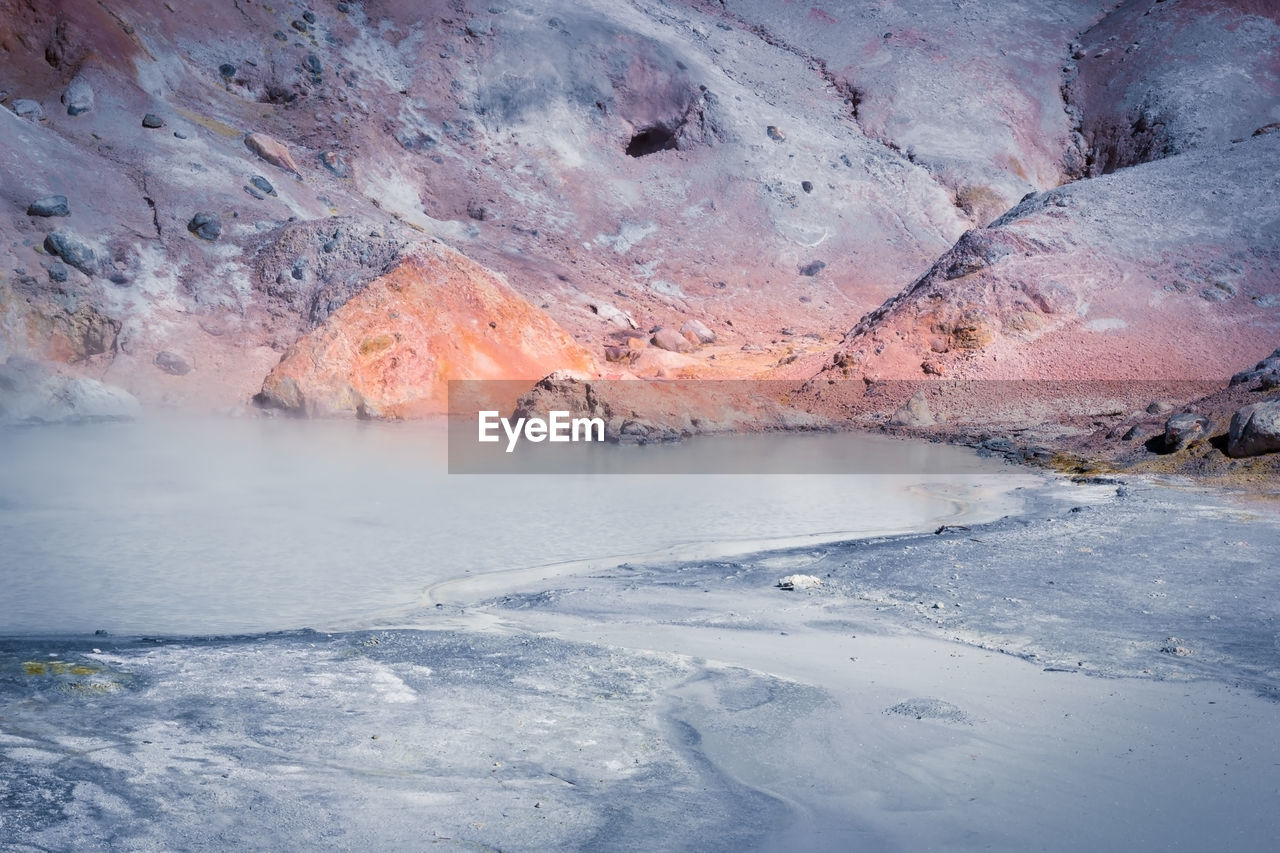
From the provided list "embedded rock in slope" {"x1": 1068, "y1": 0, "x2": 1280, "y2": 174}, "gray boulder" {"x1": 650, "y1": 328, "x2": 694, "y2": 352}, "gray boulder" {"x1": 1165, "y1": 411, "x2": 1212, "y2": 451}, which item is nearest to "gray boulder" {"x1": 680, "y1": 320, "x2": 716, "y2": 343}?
"gray boulder" {"x1": 650, "y1": 328, "x2": 694, "y2": 352}

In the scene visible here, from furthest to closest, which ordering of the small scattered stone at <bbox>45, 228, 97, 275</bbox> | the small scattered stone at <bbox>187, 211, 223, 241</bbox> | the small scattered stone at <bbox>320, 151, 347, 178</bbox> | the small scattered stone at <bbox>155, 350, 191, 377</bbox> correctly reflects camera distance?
the small scattered stone at <bbox>320, 151, 347, 178</bbox>
the small scattered stone at <bbox>187, 211, 223, 241</bbox>
the small scattered stone at <bbox>45, 228, 97, 275</bbox>
the small scattered stone at <bbox>155, 350, 191, 377</bbox>

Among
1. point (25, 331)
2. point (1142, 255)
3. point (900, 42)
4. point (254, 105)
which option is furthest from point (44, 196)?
point (900, 42)

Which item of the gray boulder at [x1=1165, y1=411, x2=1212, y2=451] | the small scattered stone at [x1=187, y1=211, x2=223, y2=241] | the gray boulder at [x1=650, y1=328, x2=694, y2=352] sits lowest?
the gray boulder at [x1=1165, y1=411, x2=1212, y2=451]

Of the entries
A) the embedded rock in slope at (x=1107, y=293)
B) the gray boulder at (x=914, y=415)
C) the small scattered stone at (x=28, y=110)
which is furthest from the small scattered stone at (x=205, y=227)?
the gray boulder at (x=914, y=415)

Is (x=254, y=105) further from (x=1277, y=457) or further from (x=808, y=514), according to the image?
(x=1277, y=457)

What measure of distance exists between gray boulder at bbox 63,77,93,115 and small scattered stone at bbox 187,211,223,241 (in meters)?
3.76

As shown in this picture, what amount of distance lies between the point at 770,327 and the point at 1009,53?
20.2 metres

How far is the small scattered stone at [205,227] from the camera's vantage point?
2092 centimetres

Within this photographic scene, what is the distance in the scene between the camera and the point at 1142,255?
20.9m

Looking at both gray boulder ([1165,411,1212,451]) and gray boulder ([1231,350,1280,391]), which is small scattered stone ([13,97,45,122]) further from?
gray boulder ([1231,350,1280,391])

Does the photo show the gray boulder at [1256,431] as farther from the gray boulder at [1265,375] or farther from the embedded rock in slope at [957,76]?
the embedded rock in slope at [957,76]

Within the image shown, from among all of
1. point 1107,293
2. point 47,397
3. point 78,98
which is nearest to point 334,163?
point 78,98

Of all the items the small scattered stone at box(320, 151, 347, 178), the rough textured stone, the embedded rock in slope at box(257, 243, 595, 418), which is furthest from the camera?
the small scattered stone at box(320, 151, 347, 178)

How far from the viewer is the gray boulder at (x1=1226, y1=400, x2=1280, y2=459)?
12473 millimetres
